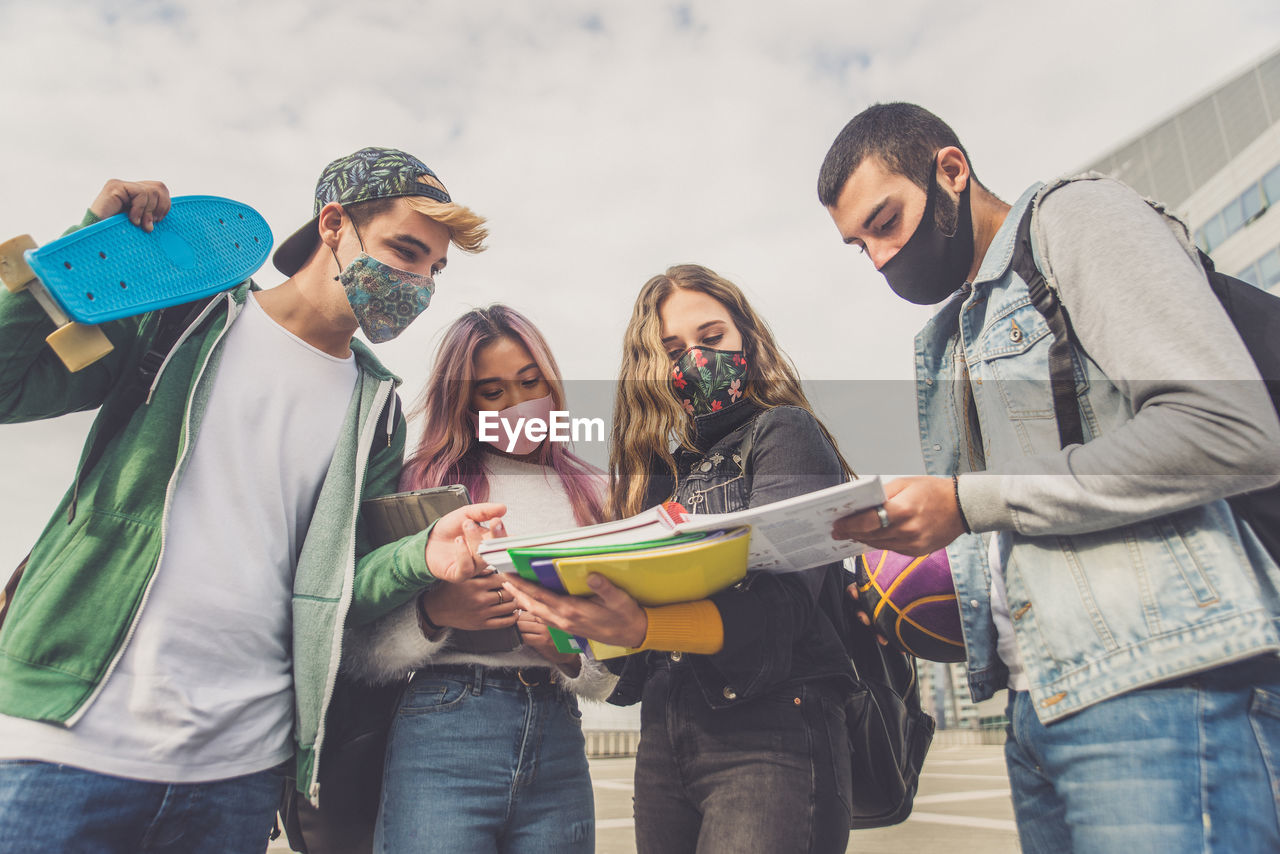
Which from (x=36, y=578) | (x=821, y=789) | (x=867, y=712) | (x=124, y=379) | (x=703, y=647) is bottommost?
(x=821, y=789)

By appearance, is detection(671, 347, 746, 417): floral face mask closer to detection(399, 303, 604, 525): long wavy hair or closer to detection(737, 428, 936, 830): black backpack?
detection(737, 428, 936, 830): black backpack

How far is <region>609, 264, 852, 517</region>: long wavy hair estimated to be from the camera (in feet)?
7.55

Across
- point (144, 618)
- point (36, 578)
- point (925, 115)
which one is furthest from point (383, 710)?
point (925, 115)

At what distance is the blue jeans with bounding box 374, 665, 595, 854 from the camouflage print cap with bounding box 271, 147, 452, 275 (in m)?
1.43

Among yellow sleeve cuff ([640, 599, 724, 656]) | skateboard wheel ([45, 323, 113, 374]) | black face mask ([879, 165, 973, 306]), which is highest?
black face mask ([879, 165, 973, 306])

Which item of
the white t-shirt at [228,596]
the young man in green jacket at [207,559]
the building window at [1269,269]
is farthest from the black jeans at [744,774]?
the building window at [1269,269]

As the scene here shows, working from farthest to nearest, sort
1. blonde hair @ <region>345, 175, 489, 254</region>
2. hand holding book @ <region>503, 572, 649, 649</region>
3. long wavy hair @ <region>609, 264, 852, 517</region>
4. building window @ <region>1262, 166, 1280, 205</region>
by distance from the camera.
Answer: building window @ <region>1262, 166, 1280, 205</region> < blonde hair @ <region>345, 175, 489, 254</region> < long wavy hair @ <region>609, 264, 852, 517</region> < hand holding book @ <region>503, 572, 649, 649</region>

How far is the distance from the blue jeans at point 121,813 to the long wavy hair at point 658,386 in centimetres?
126

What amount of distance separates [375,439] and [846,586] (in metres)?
1.48

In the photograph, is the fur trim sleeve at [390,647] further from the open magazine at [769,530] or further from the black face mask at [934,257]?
the black face mask at [934,257]

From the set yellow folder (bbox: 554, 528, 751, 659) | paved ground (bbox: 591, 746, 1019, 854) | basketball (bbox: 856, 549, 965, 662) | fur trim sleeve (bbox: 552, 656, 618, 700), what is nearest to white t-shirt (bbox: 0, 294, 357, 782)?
fur trim sleeve (bbox: 552, 656, 618, 700)

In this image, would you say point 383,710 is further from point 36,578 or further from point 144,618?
point 36,578

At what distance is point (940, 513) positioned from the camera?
4.82 ft

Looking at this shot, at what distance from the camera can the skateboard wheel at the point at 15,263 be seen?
1.60 metres
